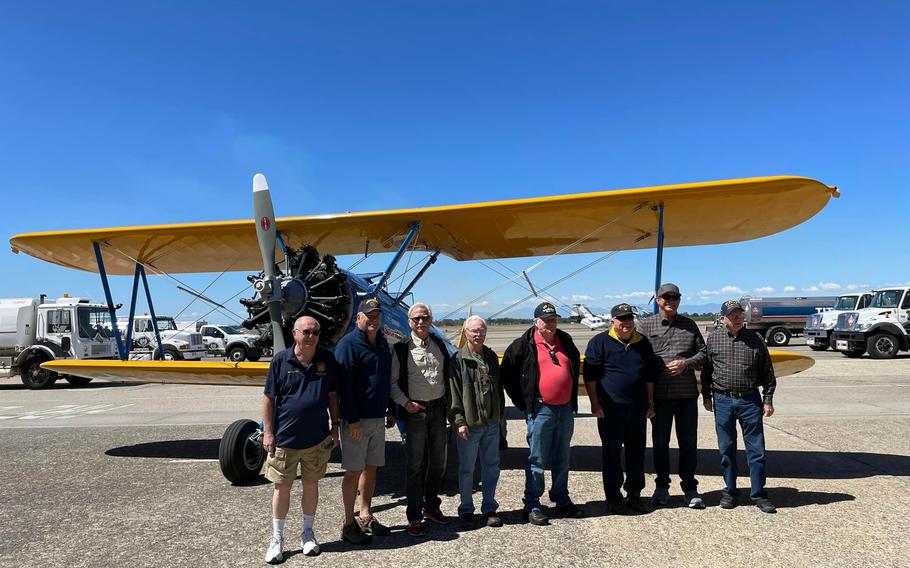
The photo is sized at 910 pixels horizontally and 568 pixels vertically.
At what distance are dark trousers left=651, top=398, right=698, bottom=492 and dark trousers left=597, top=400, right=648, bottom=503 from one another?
195 millimetres

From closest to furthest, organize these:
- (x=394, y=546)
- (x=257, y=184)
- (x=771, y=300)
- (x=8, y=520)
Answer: (x=394, y=546) < (x=8, y=520) < (x=257, y=184) < (x=771, y=300)

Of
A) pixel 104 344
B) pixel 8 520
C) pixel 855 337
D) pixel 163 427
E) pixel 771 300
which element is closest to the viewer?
pixel 8 520

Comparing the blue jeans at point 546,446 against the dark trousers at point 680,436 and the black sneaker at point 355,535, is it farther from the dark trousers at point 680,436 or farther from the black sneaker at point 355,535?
the black sneaker at point 355,535

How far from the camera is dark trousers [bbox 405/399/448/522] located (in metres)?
3.68

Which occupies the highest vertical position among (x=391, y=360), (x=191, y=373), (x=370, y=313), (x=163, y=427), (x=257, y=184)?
(x=257, y=184)

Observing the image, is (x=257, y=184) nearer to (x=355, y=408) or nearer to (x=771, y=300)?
(x=355, y=408)

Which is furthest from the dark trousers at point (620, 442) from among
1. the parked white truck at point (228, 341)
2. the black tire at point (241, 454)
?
the parked white truck at point (228, 341)

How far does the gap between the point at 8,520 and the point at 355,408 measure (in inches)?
115

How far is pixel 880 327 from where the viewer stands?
672 inches

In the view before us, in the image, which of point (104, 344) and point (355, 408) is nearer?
point (355, 408)

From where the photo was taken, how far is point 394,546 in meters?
3.44

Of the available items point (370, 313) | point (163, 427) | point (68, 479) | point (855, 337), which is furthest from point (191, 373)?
point (855, 337)

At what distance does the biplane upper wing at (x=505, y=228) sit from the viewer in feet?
18.3

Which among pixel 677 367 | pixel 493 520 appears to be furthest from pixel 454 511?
pixel 677 367
